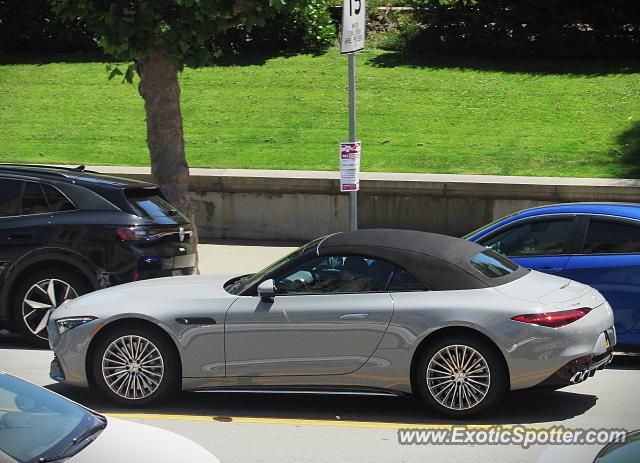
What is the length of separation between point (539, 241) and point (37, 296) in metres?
5.04

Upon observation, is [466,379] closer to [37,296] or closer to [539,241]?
[539,241]

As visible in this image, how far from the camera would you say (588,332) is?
282 inches

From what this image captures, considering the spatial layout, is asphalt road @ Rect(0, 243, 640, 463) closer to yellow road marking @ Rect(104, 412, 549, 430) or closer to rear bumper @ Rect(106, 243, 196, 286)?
yellow road marking @ Rect(104, 412, 549, 430)

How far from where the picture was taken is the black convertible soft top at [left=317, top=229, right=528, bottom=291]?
7387mm

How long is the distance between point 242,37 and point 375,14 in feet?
10.2

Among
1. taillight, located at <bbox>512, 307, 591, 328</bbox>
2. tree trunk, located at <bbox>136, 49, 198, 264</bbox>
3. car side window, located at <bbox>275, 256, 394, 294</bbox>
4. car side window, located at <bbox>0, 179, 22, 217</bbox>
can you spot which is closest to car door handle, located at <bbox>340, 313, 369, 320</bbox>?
car side window, located at <bbox>275, 256, 394, 294</bbox>

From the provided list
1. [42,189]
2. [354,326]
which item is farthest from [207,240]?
[354,326]

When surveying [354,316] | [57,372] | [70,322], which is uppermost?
[354,316]

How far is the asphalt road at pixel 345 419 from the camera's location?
6.55m

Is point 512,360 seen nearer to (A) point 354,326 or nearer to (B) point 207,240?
(A) point 354,326

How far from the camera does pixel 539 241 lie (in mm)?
9562

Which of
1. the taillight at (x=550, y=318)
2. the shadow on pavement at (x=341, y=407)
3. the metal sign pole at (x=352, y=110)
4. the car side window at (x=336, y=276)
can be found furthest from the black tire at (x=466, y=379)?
the metal sign pole at (x=352, y=110)

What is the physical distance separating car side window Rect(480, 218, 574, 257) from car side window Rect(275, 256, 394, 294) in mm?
2519

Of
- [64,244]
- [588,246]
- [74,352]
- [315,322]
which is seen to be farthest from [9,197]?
[588,246]
